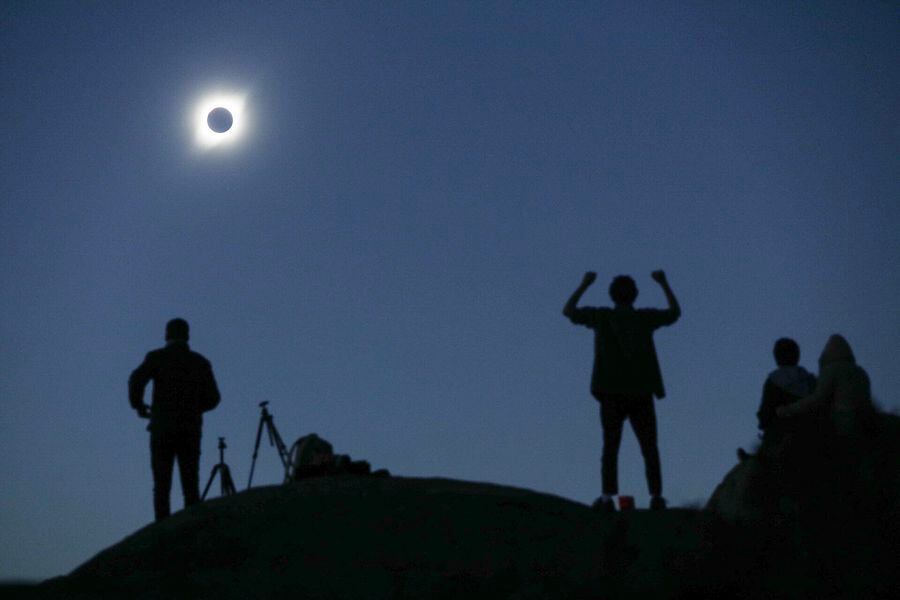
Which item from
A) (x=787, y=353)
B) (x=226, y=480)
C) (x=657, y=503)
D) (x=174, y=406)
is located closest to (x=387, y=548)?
(x=657, y=503)

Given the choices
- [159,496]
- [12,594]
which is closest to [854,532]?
[12,594]

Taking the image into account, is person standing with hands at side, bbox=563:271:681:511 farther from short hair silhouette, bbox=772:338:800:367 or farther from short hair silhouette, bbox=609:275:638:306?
short hair silhouette, bbox=772:338:800:367

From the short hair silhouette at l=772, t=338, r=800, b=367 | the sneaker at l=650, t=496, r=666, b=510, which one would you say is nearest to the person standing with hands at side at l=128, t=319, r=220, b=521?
the sneaker at l=650, t=496, r=666, b=510

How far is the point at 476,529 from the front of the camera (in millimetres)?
6586

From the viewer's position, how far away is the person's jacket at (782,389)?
701 centimetres

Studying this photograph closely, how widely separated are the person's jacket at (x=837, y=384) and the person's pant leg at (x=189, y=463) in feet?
14.6

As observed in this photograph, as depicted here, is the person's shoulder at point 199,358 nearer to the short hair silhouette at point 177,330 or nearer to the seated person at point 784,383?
the short hair silhouette at point 177,330

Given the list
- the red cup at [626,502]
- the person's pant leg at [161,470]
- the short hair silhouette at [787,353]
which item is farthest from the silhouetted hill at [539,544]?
the short hair silhouette at [787,353]

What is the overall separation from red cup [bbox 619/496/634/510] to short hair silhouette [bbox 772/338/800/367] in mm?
1478

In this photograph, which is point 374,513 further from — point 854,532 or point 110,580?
point 854,532

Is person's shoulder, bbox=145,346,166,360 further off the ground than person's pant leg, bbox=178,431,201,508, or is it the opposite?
person's shoulder, bbox=145,346,166,360

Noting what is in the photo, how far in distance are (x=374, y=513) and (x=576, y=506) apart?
62.1 inches

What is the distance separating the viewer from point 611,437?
22.7 ft

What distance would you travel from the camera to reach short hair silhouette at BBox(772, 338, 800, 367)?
724 centimetres
